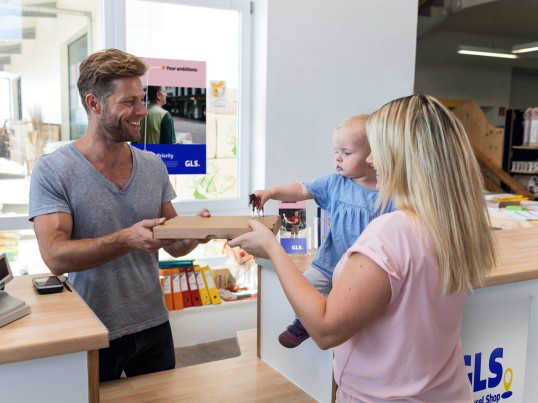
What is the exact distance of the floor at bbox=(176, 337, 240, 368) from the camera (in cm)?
395

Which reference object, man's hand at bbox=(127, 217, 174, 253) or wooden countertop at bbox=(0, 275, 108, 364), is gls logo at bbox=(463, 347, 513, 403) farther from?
wooden countertop at bbox=(0, 275, 108, 364)

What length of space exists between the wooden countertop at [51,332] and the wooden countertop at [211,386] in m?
0.47

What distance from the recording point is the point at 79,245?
1.77 m

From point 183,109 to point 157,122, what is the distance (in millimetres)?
240

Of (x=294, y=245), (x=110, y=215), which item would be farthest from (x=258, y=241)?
(x=294, y=245)

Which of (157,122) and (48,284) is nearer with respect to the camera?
(48,284)

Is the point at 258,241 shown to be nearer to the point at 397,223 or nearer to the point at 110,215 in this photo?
the point at 397,223

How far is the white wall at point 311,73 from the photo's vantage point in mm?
4160

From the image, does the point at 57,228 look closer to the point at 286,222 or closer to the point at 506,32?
the point at 286,222

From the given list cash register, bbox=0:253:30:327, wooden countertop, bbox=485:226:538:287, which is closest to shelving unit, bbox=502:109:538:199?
wooden countertop, bbox=485:226:538:287

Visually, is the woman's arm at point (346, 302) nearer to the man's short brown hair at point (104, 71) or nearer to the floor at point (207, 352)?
the man's short brown hair at point (104, 71)

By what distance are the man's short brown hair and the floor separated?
8.04 ft

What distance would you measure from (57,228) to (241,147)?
108 inches

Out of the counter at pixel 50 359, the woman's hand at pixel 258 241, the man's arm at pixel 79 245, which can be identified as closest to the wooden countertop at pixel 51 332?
the counter at pixel 50 359
